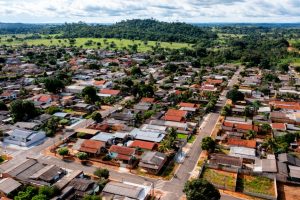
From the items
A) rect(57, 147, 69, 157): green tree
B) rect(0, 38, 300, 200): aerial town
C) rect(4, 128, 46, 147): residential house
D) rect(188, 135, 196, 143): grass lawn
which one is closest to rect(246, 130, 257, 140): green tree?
rect(0, 38, 300, 200): aerial town

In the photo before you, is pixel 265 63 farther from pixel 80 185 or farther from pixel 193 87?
pixel 80 185

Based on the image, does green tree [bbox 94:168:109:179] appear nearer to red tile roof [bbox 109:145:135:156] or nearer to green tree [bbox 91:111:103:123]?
red tile roof [bbox 109:145:135:156]

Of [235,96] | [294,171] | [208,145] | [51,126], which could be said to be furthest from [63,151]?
[235,96]

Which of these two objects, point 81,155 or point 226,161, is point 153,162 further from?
point 81,155

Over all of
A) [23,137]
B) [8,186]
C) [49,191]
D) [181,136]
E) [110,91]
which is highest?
[110,91]

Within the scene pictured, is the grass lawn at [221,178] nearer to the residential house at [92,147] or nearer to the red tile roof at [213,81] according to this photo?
the residential house at [92,147]

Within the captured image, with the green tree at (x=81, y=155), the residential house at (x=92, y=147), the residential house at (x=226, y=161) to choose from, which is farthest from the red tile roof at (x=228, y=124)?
the green tree at (x=81, y=155)
